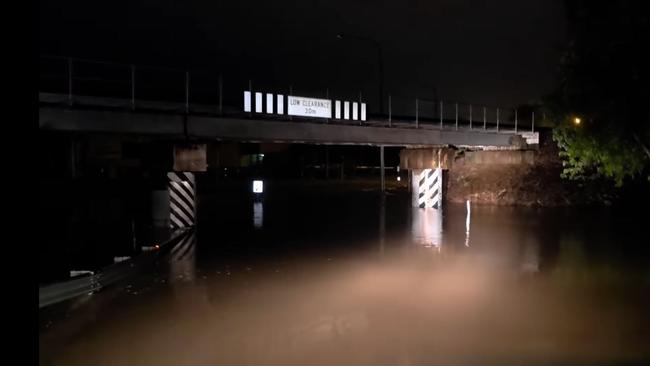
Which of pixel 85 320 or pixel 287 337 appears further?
pixel 85 320

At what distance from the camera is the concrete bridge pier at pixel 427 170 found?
101ft

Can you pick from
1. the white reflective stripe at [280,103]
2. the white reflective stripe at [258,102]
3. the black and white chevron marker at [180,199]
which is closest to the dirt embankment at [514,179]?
the white reflective stripe at [280,103]

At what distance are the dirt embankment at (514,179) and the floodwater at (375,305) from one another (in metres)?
14.5

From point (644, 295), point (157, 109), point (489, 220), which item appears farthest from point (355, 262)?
point (489, 220)

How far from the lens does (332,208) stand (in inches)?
1337

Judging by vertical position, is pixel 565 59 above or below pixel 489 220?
above

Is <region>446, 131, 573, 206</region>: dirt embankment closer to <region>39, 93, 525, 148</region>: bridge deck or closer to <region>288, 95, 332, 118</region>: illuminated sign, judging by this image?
<region>39, 93, 525, 148</region>: bridge deck

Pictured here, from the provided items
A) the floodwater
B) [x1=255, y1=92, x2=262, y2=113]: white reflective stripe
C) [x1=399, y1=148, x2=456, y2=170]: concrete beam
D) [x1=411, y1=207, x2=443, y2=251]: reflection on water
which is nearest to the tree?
the floodwater

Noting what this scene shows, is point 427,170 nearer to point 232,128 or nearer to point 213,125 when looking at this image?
point 232,128

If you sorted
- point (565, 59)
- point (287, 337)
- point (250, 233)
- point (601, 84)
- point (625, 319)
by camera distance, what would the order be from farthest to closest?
point (250, 233), point (565, 59), point (601, 84), point (625, 319), point (287, 337)

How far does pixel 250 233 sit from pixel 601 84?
14.7 m

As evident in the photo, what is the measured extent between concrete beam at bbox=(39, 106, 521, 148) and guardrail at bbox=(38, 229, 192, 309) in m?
5.07

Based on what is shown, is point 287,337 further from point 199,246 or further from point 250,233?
point 250,233

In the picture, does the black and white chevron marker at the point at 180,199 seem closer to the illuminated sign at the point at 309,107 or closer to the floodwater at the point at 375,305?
the floodwater at the point at 375,305
